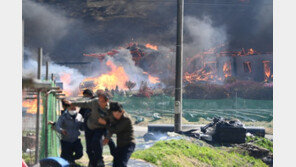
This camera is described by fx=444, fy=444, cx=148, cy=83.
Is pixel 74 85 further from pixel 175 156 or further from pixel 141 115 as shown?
pixel 175 156

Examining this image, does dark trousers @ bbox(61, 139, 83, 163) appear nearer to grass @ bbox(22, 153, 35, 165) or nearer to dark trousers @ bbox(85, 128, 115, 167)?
dark trousers @ bbox(85, 128, 115, 167)

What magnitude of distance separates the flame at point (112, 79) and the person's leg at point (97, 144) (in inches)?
410

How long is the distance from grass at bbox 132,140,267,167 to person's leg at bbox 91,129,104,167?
2.79 metres

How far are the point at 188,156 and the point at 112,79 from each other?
7.89 m

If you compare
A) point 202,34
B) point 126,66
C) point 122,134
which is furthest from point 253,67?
point 122,134

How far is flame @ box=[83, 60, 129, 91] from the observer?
716 inches

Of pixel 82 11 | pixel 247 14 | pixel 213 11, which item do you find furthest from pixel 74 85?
pixel 247 14

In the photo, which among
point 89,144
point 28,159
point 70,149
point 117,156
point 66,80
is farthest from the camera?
point 66,80

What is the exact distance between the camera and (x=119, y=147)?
7.34m

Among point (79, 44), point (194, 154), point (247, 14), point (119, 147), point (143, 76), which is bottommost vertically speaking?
point (194, 154)

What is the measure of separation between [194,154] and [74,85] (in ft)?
25.6

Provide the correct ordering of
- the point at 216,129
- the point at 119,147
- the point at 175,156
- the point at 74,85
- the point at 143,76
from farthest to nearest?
the point at 143,76
the point at 74,85
the point at 216,129
the point at 175,156
the point at 119,147

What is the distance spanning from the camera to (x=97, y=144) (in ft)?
24.4

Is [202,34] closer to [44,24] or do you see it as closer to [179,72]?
[44,24]
